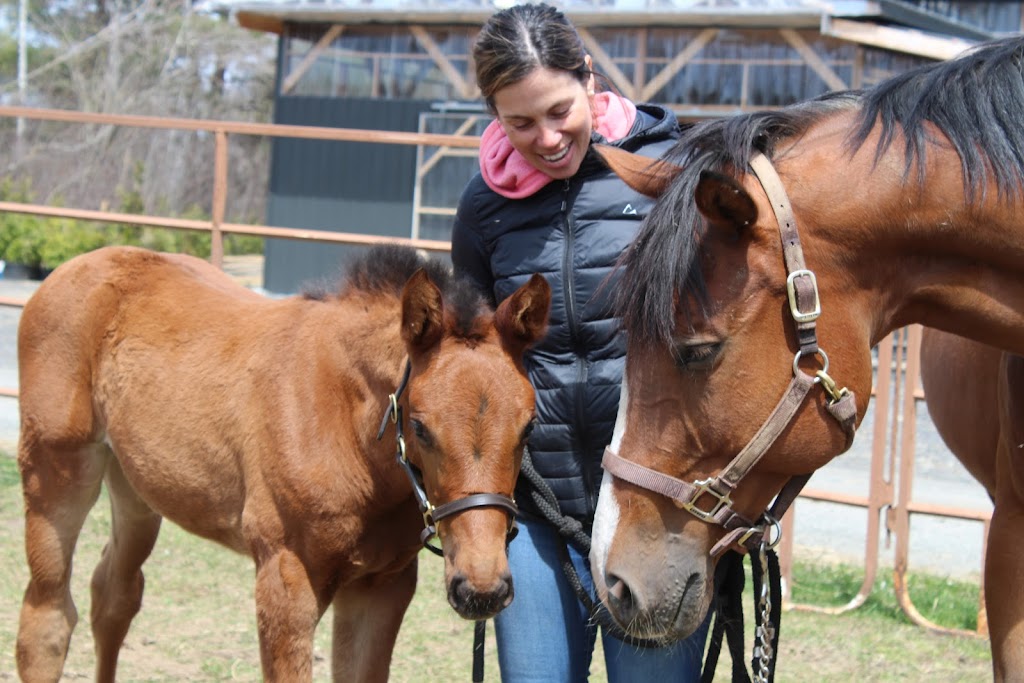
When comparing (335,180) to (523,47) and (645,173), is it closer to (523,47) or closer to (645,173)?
(523,47)

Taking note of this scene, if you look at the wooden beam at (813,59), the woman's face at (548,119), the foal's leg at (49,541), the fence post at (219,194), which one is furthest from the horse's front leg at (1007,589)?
the wooden beam at (813,59)

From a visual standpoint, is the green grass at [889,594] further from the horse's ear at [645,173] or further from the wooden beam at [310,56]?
the wooden beam at [310,56]

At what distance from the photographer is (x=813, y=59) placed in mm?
14117

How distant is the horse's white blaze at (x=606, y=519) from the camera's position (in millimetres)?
2039

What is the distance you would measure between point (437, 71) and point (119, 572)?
12.9 meters

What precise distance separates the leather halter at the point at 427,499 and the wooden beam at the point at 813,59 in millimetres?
12189

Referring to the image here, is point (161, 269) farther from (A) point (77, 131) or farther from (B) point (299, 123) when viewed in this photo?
(A) point (77, 131)

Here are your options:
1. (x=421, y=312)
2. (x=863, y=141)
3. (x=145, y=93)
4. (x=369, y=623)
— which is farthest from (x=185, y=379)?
(x=145, y=93)

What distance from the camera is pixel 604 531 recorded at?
6.73 ft

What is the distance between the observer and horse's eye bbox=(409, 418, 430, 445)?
258cm

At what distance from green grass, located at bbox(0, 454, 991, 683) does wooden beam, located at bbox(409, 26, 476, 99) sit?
1056 centimetres

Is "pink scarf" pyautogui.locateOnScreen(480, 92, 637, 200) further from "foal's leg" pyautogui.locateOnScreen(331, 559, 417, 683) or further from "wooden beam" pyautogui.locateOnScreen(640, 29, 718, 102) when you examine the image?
"wooden beam" pyautogui.locateOnScreen(640, 29, 718, 102)

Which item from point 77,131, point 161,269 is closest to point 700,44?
point 161,269

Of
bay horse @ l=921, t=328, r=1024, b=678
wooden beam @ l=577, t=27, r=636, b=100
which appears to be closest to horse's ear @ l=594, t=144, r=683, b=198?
bay horse @ l=921, t=328, r=1024, b=678
